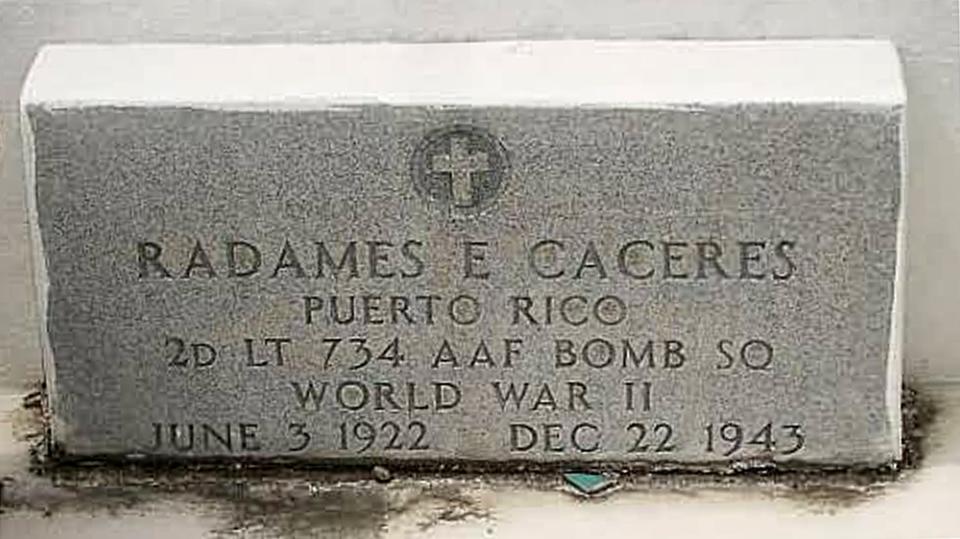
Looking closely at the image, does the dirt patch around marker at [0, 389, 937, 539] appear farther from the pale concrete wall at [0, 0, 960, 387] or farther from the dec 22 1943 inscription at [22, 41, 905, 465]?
the pale concrete wall at [0, 0, 960, 387]

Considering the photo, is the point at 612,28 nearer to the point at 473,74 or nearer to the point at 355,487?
the point at 473,74

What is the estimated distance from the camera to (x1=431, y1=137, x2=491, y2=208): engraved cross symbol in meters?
2.85

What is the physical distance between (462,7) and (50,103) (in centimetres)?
59

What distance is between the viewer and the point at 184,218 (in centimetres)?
291

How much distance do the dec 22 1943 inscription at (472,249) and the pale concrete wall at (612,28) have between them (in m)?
0.05

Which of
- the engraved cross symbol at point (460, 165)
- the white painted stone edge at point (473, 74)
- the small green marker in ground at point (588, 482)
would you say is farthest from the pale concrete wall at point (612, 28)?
the small green marker in ground at point (588, 482)

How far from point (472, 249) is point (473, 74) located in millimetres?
237

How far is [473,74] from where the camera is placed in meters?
2.91

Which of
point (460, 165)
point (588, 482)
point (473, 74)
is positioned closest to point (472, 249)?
point (460, 165)

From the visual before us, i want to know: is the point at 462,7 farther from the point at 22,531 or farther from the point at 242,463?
the point at 22,531

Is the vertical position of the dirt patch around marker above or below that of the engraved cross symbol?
below

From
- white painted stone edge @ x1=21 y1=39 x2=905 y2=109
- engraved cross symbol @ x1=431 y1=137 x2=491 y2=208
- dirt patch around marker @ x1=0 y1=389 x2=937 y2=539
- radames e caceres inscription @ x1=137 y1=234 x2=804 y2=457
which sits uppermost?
white painted stone edge @ x1=21 y1=39 x2=905 y2=109

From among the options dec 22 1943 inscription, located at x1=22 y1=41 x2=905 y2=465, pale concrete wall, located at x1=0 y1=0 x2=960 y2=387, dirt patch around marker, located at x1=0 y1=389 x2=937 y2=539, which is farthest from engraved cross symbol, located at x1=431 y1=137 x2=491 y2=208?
dirt patch around marker, located at x1=0 y1=389 x2=937 y2=539

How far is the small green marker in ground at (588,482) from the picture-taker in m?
2.95
